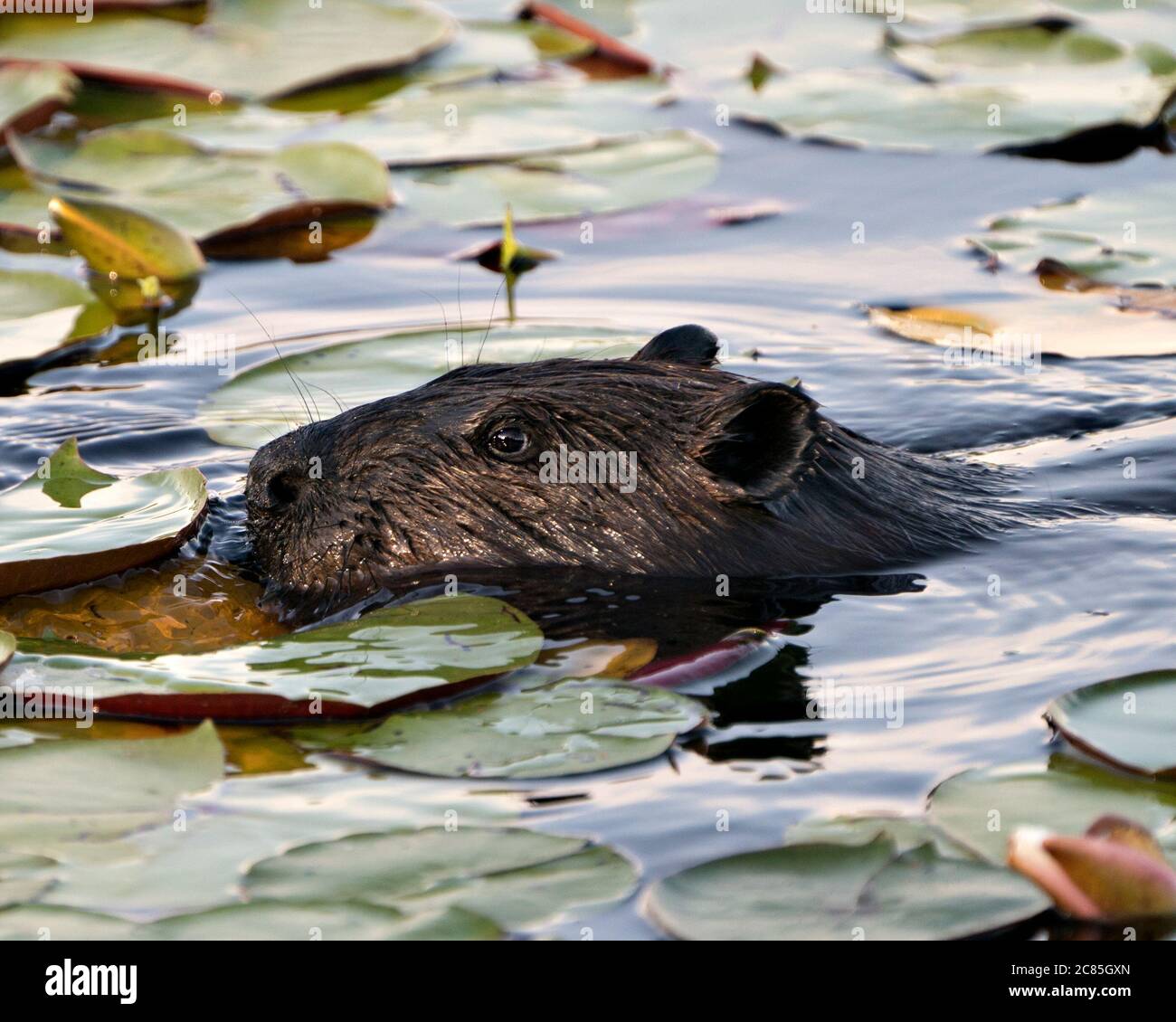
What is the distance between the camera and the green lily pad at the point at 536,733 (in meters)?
4.07

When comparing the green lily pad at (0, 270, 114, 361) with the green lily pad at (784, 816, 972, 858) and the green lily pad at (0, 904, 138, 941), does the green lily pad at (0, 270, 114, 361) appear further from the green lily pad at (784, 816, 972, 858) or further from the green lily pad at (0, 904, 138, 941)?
the green lily pad at (784, 816, 972, 858)

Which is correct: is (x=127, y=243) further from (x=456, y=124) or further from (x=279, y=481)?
(x=279, y=481)

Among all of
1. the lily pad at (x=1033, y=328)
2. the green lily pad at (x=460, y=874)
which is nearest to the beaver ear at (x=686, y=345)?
the lily pad at (x=1033, y=328)

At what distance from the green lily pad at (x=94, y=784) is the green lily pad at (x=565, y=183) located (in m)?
4.75

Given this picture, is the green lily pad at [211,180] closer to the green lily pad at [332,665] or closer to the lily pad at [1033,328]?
the lily pad at [1033,328]

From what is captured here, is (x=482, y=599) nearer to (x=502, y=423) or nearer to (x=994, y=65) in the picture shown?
(x=502, y=423)

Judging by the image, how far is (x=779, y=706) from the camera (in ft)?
14.9

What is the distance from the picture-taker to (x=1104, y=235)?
812 centimetres

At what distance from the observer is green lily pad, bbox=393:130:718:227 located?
8539 mm

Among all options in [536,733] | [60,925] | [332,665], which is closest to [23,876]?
[60,925]

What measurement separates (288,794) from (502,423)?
1.54m

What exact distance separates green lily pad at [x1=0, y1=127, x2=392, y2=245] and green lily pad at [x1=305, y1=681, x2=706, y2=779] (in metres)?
4.51

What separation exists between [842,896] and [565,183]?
18.8 feet
